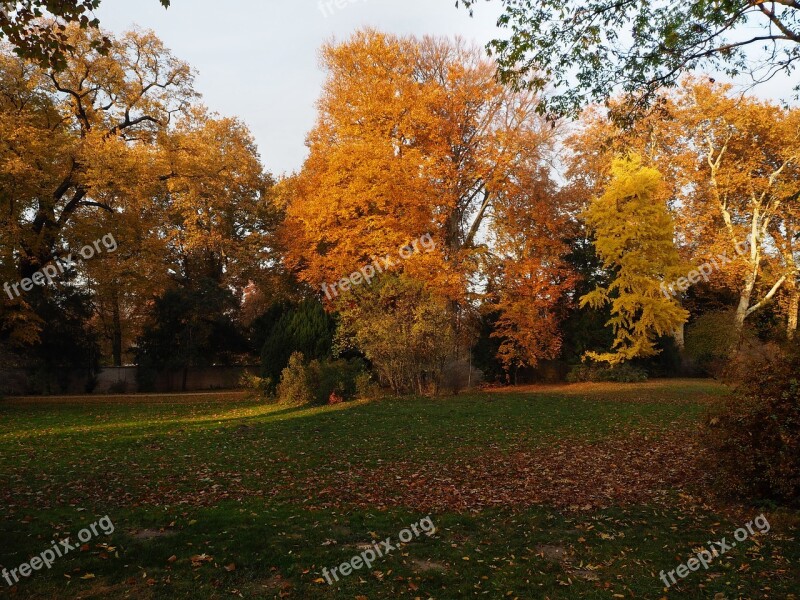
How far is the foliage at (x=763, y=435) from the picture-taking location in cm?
617

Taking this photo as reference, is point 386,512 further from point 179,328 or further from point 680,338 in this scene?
point 179,328

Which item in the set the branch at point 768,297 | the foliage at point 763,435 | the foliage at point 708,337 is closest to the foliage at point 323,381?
the foliage at point 763,435

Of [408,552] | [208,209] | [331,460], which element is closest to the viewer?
[408,552]

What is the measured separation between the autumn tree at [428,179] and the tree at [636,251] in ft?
8.15

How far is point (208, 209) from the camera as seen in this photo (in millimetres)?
32062

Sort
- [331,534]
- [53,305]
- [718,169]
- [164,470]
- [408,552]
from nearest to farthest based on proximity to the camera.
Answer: [408,552]
[331,534]
[164,470]
[53,305]
[718,169]

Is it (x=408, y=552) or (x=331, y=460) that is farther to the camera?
(x=331, y=460)

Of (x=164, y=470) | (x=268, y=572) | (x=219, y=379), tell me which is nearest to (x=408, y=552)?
(x=268, y=572)

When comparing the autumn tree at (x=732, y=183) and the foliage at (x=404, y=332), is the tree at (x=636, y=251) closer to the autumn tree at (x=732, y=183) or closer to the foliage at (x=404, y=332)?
the autumn tree at (x=732, y=183)

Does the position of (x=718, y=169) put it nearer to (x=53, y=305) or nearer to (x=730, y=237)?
(x=730, y=237)

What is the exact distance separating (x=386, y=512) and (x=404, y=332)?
1127 cm

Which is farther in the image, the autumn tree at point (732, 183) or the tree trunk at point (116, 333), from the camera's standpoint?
the tree trunk at point (116, 333)

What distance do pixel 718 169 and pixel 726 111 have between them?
2787 millimetres

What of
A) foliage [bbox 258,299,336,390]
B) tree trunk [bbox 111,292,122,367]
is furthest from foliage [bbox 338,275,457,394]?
tree trunk [bbox 111,292,122,367]
